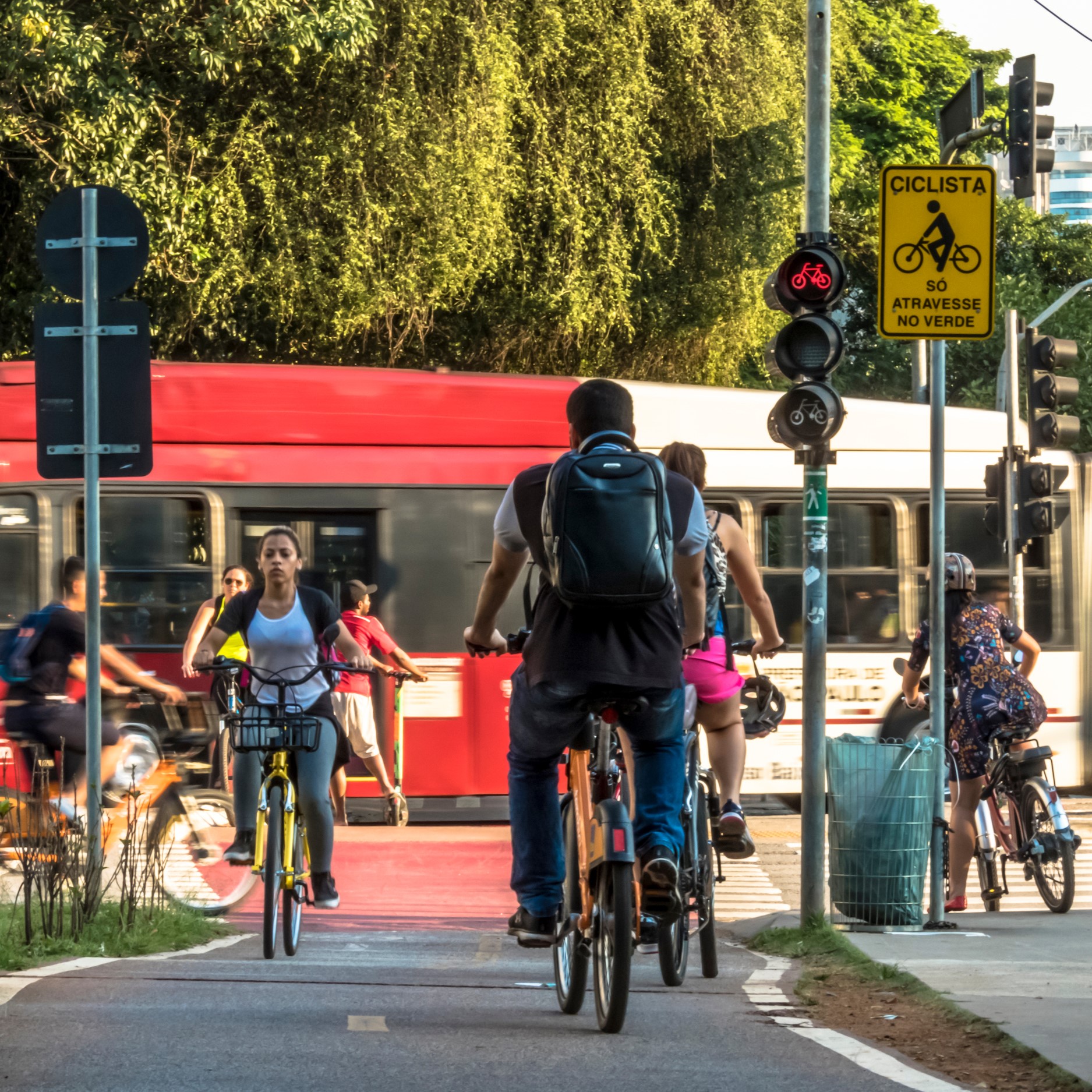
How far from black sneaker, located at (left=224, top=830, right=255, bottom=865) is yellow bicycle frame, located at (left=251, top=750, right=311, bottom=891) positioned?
0.11 m

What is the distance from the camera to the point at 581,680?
16.6 ft

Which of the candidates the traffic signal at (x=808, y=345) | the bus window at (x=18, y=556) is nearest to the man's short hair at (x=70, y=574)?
the bus window at (x=18, y=556)

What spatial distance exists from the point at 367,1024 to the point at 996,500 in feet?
31.2

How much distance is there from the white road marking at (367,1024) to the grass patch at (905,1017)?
4.44ft

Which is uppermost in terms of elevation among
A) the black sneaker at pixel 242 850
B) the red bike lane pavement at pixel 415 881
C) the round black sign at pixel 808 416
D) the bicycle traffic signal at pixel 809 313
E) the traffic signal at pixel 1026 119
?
the traffic signal at pixel 1026 119

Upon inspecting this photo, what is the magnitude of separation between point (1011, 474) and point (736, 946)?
695cm

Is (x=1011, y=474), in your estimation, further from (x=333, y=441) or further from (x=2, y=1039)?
(x=2, y=1039)

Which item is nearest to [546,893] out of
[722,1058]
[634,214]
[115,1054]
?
[722,1058]

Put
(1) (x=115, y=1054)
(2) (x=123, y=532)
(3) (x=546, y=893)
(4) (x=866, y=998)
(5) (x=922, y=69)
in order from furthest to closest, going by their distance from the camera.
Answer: (5) (x=922, y=69) < (2) (x=123, y=532) < (4) (x=866, y=998) < (3) (x=546, y=893) < (1) (x=115, y=1054)

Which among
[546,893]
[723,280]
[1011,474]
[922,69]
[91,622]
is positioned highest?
[922,69]

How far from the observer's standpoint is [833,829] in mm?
8672

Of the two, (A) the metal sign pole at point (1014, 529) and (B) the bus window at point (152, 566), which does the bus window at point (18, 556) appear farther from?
(A) the metal sign pole at point (1014, 529)

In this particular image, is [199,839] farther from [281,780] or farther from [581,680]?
[581,680]

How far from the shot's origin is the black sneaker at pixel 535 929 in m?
5.37
